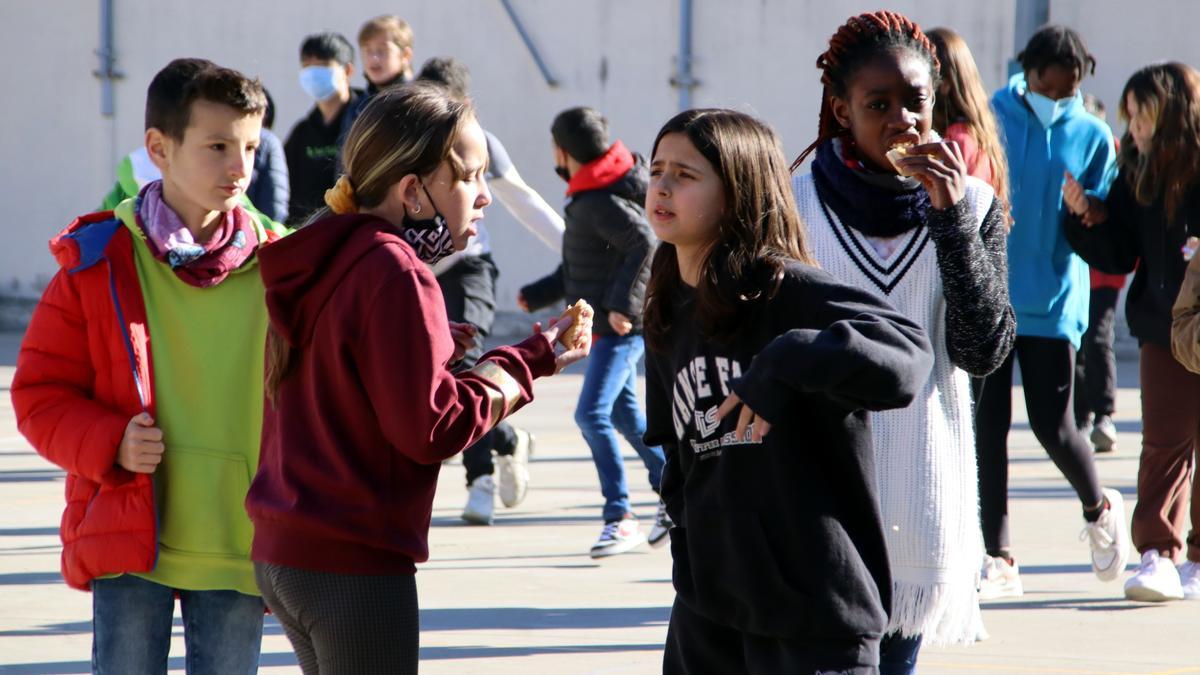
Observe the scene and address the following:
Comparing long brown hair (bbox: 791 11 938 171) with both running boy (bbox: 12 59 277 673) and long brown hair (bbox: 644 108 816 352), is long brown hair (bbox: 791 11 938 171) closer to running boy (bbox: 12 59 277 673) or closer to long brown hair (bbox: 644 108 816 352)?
long brown hair (bbox: 644 108 816 352)

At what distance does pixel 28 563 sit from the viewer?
269 inches

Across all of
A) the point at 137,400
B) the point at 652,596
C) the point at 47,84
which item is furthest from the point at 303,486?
the point at 47,84

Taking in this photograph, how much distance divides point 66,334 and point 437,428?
997 mm

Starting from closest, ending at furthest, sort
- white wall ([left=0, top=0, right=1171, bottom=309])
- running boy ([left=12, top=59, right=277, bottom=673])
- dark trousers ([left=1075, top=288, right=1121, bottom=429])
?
1. running boy ([left=12, top=59, right=277, bottom=673])
2. dark trousers ([left=1075, top=288, right=1121, bottom=429])
3. white wall ([left=0, top=0, right=1171, bottom=309])

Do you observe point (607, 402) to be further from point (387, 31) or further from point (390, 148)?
point (390, 148)

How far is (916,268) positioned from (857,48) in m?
0.47

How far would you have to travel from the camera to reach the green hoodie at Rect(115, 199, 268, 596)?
3531 millimetres

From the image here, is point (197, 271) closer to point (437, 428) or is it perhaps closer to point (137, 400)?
point (137, 400)

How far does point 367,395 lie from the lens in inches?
119

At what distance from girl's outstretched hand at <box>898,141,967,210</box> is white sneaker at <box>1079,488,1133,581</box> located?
10.8 feet

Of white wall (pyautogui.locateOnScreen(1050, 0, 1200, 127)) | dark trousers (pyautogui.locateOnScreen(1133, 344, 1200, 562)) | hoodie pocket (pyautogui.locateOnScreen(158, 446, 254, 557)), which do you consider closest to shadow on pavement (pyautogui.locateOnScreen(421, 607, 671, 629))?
dark trousers (pyautogui.locateOnScreen(1133, 344, 1200, 562))

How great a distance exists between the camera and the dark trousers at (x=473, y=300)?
305 inches

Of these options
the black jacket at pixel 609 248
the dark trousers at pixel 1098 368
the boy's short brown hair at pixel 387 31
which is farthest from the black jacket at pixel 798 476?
the dark trousers at pixel 1098 368

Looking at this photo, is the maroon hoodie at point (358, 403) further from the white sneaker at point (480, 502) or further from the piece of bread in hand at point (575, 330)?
the white sneaker at point (480, 502)
